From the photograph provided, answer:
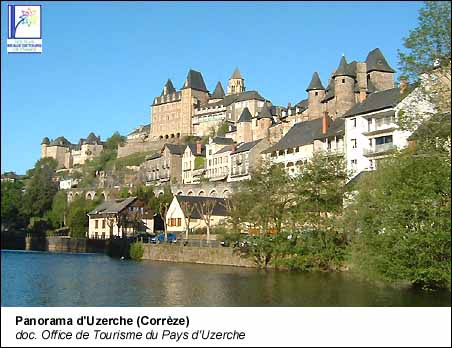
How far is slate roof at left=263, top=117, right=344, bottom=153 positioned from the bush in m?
16.2

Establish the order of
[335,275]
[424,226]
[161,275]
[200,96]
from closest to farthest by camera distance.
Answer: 1. [424,226]
2. [335,275]
3. [161,275]
4. [200,96]

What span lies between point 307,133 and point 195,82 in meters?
65.5

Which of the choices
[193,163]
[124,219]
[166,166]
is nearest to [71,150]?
[166,166]

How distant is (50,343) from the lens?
385 inches

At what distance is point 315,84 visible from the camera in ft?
226

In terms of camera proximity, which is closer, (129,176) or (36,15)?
(36,15)

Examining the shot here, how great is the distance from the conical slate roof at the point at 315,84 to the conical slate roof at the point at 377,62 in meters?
5.75

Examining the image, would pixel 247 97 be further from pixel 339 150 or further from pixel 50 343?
pixel 50 343

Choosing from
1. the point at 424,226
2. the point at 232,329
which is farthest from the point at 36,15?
the point at 424,226

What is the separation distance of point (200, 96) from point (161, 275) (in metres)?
87.1

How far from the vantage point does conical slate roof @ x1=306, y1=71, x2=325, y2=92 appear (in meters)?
68.4

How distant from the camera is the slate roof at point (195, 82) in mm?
116250

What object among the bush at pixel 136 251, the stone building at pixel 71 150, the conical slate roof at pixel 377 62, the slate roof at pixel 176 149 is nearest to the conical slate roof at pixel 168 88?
the stone building at pixel 71 150

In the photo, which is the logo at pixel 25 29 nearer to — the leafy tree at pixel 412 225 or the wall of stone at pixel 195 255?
the leafy tree at pixel 412 225
